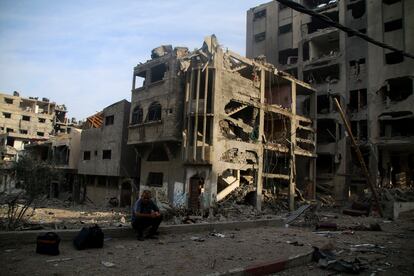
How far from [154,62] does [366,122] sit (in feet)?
68.5

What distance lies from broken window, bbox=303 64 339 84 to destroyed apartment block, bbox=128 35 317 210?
10.9m

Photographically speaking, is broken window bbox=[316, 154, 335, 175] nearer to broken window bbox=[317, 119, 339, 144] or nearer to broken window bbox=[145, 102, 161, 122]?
broken window bbox=[317, 119, 339, 144]

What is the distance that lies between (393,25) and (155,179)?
26.7m

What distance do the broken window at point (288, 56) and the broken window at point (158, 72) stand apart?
19273mm

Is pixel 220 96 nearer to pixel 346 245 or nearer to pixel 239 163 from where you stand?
pixel 239 163

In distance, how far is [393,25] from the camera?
33.8 metres

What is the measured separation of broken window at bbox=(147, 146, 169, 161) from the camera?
87.9ft

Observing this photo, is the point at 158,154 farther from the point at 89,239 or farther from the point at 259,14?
the point at 259,14

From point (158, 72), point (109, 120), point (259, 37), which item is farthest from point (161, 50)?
point (259, 37)

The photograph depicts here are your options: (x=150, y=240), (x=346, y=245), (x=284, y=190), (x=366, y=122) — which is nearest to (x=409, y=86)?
(x=366, y=122)

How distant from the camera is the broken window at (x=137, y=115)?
28.1 meters

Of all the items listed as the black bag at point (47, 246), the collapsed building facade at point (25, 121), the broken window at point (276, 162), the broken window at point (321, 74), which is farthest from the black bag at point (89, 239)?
the collapsed building facade at point (25, 121)

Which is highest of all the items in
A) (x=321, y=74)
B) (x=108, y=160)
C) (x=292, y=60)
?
(x=292, y=60)

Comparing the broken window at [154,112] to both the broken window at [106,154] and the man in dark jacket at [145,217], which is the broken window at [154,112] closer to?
the broken window at [106,154]
